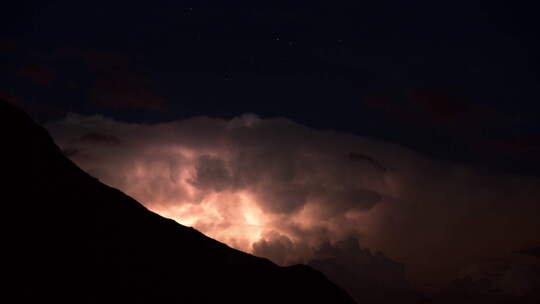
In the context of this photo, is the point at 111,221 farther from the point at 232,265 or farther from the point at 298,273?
→ the point at 298,273

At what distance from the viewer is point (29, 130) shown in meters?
54.7

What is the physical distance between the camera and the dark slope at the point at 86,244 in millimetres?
42938

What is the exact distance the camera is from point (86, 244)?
1919 inches

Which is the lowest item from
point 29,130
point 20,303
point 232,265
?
point 20,303

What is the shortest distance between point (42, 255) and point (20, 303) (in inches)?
280

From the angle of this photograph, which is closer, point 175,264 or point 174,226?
point 175,264

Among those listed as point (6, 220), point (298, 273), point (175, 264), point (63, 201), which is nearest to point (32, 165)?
point (63, 201)

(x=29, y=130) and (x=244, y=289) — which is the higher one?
(x=29, y=130)

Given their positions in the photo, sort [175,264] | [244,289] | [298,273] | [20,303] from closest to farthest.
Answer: [20,303] → [175,264] → [244,289] → [298,273]

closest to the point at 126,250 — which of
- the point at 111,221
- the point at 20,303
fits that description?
the point at 111,221

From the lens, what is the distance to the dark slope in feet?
141

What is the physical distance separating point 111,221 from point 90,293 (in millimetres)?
12454

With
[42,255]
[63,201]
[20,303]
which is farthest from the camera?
[63,201]

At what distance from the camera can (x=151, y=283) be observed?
5169cm
